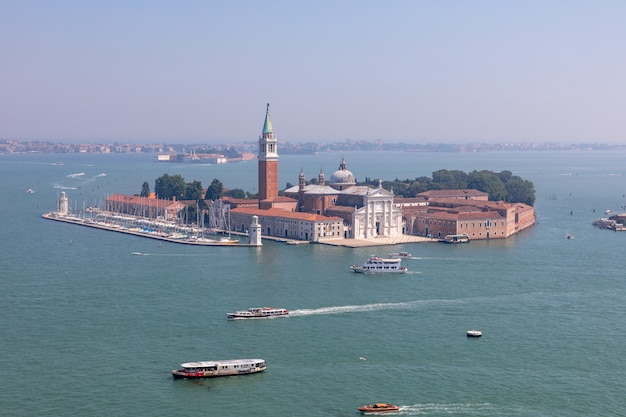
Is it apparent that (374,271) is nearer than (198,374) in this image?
No

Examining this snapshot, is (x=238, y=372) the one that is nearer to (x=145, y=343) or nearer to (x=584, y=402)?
(x=145, y=343)

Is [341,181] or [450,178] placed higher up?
[341,181]

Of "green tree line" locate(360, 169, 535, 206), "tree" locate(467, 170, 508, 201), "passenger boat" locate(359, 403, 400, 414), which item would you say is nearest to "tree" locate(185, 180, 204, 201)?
"green tree line" locate(360, 169, 535, 206)

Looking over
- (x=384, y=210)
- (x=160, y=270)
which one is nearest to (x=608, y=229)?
(x=384, y=210)

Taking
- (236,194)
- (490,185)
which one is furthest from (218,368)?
(490,185)

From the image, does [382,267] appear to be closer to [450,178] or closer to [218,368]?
[218,368]

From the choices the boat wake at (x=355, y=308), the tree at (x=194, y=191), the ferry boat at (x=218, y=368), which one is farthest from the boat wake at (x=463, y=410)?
the tree at (x=194, y=191)
